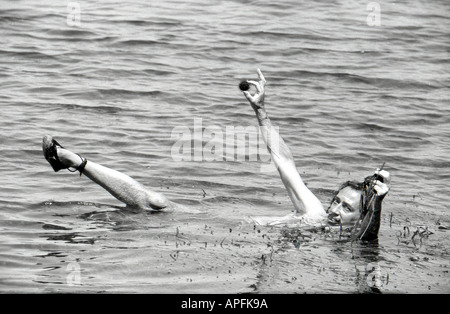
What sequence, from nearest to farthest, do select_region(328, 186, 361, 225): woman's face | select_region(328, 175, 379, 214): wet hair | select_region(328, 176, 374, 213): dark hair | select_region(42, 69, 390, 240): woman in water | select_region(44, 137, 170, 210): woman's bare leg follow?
1. select_region(328, 175, 379, 214): wet hair
2. select_region(328, 176, 374, 213): dark hair
3. select_region(42, 69, 390, 240): woman in water
4. select_region(44, 137, 170, 210): woman's bare leg
5. select_region(328, 186, 361, 225): woman's face

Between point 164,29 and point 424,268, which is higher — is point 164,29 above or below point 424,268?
above

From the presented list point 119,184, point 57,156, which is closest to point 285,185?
point 119,184

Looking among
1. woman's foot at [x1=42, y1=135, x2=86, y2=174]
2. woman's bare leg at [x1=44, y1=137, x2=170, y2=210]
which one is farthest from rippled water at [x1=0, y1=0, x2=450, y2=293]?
woman's foot at [x1=42, y1=135, x2=86, y2=174]

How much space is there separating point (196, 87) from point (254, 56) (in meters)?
2.15

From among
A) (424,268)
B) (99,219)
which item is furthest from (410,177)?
(99,219)

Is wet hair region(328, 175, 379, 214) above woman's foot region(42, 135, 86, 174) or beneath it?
beneath

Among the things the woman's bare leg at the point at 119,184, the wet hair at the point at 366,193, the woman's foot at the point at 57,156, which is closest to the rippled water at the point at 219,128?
the woman's bare leg at the point at 119,184

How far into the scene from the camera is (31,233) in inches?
311

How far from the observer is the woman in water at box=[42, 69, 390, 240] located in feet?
25.9

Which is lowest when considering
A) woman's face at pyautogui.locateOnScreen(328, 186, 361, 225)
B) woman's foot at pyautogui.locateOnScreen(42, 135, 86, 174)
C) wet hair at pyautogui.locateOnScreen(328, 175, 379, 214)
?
woman's face at pyautogui.locateOnScreen(328, 186, 361, 225)

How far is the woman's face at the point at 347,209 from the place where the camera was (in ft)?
27.4

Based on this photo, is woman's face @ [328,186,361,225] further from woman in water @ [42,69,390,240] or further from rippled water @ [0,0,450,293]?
rippled water @ [0,0,450,293]

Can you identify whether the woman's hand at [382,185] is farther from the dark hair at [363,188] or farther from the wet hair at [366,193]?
the dark hair at [363,188]
